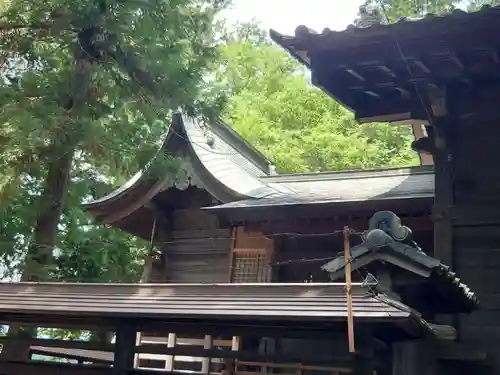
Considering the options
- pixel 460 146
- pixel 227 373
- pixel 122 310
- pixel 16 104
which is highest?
pixel 16 104

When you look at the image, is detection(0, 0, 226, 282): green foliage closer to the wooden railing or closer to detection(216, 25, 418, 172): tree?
the wooden railing

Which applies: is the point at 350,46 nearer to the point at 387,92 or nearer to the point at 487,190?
the point at 387,92

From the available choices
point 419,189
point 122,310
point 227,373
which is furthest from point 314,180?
point 122,310

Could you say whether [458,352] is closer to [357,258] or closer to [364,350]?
[364,350]

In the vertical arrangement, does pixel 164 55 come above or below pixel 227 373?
above

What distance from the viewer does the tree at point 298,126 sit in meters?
24.0

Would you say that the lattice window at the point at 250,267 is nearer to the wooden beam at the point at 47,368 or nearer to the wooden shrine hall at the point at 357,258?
the wooden shrine hall at the point at 357,258

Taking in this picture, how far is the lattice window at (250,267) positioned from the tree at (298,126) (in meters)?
12.6

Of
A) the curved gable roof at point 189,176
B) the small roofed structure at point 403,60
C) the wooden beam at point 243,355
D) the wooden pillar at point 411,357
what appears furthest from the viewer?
the curved gable roof at point 189,176

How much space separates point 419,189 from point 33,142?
18.5 feet

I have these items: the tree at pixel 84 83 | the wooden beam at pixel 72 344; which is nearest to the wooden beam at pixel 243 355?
the wooden beam at pixel 72 344

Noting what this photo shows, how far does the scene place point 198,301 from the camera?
618 cm

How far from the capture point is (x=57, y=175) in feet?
34.7

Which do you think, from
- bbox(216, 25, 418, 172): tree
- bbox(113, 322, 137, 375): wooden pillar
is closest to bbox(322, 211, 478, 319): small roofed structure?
bbox(113, 322, 137, 375): wooden pillar
